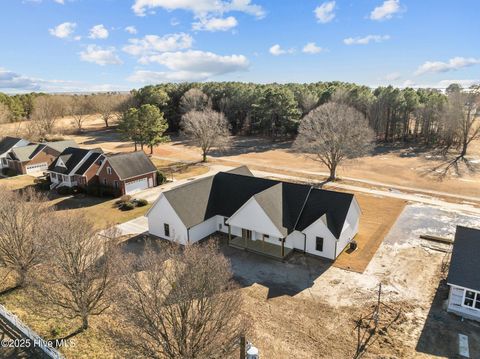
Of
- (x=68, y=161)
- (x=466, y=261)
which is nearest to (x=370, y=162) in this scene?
(x=466, y=261)

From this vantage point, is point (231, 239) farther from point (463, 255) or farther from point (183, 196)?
point (463, 255)

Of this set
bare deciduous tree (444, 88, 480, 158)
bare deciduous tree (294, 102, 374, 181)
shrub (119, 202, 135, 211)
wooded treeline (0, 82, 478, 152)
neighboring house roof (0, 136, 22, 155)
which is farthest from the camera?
wooded treeline (0, 82, 478, 152)

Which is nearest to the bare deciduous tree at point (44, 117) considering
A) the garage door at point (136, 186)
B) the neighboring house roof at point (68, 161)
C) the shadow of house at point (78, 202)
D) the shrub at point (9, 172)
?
the shrub at point (9, 172)

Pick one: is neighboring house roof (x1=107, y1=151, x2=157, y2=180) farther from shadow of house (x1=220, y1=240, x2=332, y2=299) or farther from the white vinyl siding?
the white vinyl siding

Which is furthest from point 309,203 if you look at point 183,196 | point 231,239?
point 183,196

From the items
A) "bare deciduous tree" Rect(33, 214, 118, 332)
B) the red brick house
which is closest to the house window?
"bare deciduous tree" Rect(33, 214, 118, 332)

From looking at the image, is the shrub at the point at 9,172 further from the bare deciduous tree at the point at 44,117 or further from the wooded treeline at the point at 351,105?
the wooded treeline at the point at 351,105
